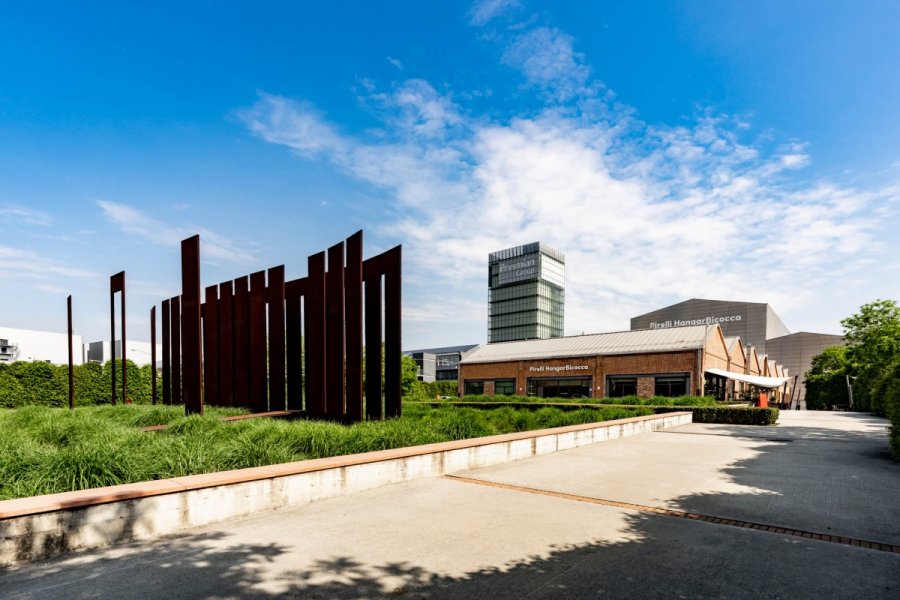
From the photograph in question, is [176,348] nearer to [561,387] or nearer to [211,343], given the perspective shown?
[211,343]

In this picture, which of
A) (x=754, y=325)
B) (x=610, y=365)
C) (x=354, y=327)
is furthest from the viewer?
(x=754, y=325)

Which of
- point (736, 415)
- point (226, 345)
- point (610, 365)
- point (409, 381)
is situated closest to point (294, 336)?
point (226, 345)

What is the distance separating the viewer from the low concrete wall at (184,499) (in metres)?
4.50

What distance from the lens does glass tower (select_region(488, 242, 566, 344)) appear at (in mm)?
132000

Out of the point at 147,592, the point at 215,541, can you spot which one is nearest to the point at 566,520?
the point at 215,541

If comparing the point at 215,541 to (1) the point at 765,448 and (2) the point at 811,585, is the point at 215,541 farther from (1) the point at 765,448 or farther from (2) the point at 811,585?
(1) the point at 765,448

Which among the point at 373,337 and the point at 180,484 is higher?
the point at 373,337

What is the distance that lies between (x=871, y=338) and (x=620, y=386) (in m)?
16.6

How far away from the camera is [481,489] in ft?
24.2

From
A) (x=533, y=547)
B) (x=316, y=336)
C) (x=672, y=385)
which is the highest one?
(x=316, y=336)

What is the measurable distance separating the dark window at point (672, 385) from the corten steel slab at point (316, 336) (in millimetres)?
27713

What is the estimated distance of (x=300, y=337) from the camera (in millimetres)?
16641

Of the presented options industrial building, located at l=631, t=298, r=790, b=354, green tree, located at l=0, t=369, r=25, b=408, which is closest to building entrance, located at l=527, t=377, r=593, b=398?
green tree, located at l=0, t=369, r=25, b=408

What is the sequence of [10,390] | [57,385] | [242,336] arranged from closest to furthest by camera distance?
[242,336] → [10,390] → [57,385]
